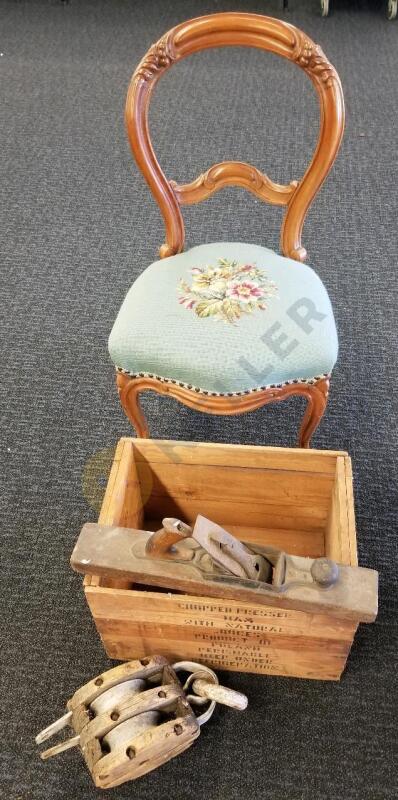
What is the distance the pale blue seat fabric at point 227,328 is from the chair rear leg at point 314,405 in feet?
0.12

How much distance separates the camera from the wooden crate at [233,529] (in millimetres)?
916

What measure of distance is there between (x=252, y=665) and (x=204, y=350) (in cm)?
54

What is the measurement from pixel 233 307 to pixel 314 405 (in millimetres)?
244

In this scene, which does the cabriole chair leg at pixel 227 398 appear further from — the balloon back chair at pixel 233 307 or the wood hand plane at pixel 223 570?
the wood hand plane at pixel 223 570

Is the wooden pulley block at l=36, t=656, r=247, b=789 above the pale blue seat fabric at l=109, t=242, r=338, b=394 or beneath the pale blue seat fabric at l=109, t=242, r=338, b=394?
beneath

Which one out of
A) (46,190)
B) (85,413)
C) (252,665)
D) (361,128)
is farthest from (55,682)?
(361,128)

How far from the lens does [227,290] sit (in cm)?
113

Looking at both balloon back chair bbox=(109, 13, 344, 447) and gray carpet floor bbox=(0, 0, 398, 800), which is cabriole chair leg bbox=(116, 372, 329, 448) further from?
gray carpet floor bbox=(0, 0, 398, 800)

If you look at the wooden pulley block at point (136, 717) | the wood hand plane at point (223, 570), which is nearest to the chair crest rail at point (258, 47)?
the wood hand plane at point (223, 570)

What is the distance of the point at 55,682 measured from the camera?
1.09 m

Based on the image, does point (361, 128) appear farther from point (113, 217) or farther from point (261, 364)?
point (261, 364)

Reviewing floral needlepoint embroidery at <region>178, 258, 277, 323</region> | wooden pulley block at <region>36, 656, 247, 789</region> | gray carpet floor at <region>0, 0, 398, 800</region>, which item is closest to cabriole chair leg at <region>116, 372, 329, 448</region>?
floral needlepoint embroidery at <region>178, 258, 277, 323</region>

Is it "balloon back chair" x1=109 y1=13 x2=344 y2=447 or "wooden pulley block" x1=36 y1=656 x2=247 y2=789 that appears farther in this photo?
"balloon back chair" x1=109 y1=13 x2=344 y2=447

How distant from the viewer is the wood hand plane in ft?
2.76
